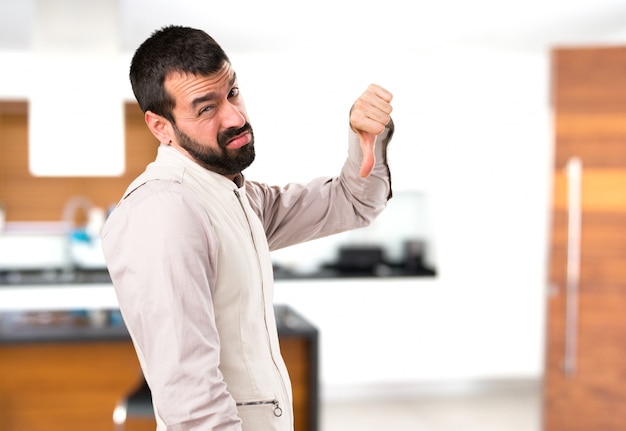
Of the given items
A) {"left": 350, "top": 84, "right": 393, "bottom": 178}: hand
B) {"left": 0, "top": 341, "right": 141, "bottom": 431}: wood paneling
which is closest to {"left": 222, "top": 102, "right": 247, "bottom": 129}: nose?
{"left": 350, "top": 84, "right": 393, "bottom": 178}: hand

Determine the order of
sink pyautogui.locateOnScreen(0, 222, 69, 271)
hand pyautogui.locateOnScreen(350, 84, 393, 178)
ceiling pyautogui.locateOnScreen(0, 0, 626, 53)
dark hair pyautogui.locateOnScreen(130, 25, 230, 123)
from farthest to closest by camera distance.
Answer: sink pyautogui.locateOnScreen(0, 222, 69, 271)
ceiling pyautogui.locateOnScreen(0, 0, 626, 53)
hand pyautogui.locateOnScreen(350, 84, 393, 178)
dark hair pyautogui.locateOnScreen(130, 25, 230, 123)

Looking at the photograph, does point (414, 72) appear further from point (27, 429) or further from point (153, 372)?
point (153, 372)

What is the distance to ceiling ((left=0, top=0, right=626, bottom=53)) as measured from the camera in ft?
14.0

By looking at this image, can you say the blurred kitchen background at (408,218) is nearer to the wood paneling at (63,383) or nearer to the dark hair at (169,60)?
the wood paneling at (63,383)

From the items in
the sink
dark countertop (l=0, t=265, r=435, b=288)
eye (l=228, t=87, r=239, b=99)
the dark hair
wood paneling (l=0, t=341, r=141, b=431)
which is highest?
the dark hair

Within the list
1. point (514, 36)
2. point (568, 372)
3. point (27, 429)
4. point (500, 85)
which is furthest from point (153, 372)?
point (500, 85)

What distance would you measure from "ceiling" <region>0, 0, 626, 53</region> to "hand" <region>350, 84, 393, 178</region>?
2.92 m

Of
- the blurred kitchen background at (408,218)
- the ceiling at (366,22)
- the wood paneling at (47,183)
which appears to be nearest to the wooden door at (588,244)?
the ceiling at (366,22)

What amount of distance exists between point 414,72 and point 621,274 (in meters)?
2.41

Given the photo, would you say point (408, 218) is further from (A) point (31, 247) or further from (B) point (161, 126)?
(B) point (161, 126)

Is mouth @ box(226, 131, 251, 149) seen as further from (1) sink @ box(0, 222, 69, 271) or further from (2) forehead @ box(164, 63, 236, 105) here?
(1) sink @ box(0, 222, 69, 271)

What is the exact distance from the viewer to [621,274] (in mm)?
3910

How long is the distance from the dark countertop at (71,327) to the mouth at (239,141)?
7.30 feet

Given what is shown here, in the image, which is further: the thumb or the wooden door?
the wooden door
